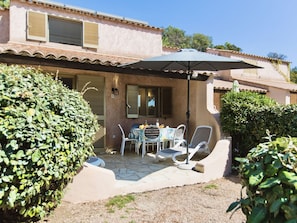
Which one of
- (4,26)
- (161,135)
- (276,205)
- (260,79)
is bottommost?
(161,135)

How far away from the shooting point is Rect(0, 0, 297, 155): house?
1014 centimetres

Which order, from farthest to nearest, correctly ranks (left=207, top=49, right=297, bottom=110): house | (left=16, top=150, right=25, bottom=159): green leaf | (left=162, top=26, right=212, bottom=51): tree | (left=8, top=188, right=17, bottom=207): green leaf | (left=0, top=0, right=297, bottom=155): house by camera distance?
(left=162, top=26, right=212, bottom=51): tree → (left=207, top=49, right=297, bottom=110): house → (left=0, top=0, right=297, bottom=155): house → (left=16, top=150, right=25, bottom=159): green leaf → (left=8, top=188, right=17, bottom=207): green leaf

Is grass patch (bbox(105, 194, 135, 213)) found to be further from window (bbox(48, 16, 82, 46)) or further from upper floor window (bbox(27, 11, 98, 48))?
window (bbox(48, 16, 82, 46))

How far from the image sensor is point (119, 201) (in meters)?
5.50

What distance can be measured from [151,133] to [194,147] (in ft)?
5.92

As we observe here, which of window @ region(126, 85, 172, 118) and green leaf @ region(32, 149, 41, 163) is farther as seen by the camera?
window @ region(126, 85, 172, 118)

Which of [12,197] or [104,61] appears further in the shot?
[104,61]

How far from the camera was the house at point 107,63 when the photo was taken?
10141 mm

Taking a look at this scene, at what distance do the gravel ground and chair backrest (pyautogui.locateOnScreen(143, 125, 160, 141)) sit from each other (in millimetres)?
3405

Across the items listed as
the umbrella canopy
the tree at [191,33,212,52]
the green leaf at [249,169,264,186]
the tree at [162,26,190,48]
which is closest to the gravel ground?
the green leaf at [249,169,264,186]

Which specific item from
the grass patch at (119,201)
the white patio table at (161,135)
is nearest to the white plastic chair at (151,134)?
the white patio table at (161,135)

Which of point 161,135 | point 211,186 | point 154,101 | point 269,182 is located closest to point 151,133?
point 161,135

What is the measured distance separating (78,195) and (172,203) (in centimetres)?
217

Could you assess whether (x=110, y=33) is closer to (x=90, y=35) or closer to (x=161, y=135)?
(x=90, y=35)
